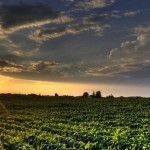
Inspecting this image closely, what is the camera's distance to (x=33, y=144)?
74.2ft

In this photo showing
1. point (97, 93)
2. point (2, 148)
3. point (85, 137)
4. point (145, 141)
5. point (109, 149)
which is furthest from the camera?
point (97, 93)

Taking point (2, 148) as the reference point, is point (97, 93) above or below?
above

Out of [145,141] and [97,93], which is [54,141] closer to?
[145,141]

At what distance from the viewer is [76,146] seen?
2009 centimetres

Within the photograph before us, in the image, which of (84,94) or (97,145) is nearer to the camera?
(97,145)

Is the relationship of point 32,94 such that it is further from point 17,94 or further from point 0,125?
point 0,125

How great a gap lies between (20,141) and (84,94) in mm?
76222

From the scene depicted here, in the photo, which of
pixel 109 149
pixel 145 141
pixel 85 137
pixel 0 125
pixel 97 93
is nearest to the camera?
pixel 109 149

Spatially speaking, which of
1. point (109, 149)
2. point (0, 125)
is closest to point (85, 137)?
point (109, 149)

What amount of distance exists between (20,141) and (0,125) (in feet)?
39.8

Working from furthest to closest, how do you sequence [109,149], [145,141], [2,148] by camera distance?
[2,148]
[145,141]
[109,149]

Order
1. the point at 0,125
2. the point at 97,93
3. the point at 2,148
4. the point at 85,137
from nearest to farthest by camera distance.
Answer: the point at 2,148 → the point at 85,137 → the point at 0,125 → the point at 97,93

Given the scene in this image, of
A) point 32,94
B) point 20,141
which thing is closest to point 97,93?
point 32,94

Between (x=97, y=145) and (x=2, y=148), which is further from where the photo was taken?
(x=2, y=148)
